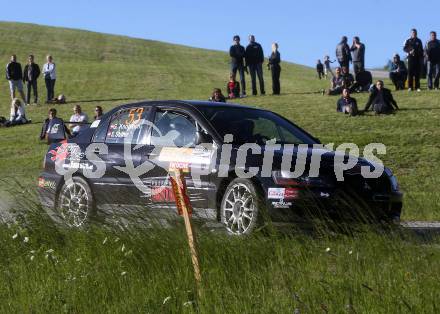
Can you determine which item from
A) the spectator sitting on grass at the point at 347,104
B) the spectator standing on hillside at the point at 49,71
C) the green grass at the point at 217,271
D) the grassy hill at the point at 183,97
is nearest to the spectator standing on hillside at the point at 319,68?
the grassy hill at the point at 183,97

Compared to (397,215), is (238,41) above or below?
above

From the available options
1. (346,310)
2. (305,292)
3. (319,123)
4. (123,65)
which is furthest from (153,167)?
(123,65)

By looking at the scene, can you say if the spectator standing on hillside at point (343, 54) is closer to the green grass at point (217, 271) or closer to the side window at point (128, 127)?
the green grass at point (217, 271)

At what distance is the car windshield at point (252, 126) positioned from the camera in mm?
9805

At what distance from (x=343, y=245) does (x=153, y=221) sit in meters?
1.65

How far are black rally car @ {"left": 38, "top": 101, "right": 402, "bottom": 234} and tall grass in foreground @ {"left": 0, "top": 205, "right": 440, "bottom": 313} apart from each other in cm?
35

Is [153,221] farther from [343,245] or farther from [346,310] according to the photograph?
[346,310]

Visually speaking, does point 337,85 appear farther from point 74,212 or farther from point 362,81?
point 74,212

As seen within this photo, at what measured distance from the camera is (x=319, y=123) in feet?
73.5

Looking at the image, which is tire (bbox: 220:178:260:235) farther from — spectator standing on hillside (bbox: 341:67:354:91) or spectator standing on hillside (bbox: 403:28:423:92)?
spectator standing on hillside (bbox: 341:67:354:91)

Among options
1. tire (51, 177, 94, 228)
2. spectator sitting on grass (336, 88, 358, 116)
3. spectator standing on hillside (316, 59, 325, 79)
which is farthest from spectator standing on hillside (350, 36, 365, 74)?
spectator standing on hillside (316, 59, 325, 79)

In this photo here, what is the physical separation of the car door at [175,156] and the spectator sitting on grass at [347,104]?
1313cm

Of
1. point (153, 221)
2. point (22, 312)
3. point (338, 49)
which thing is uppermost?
point (338, 49)

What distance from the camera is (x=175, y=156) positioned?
9.77 metres
